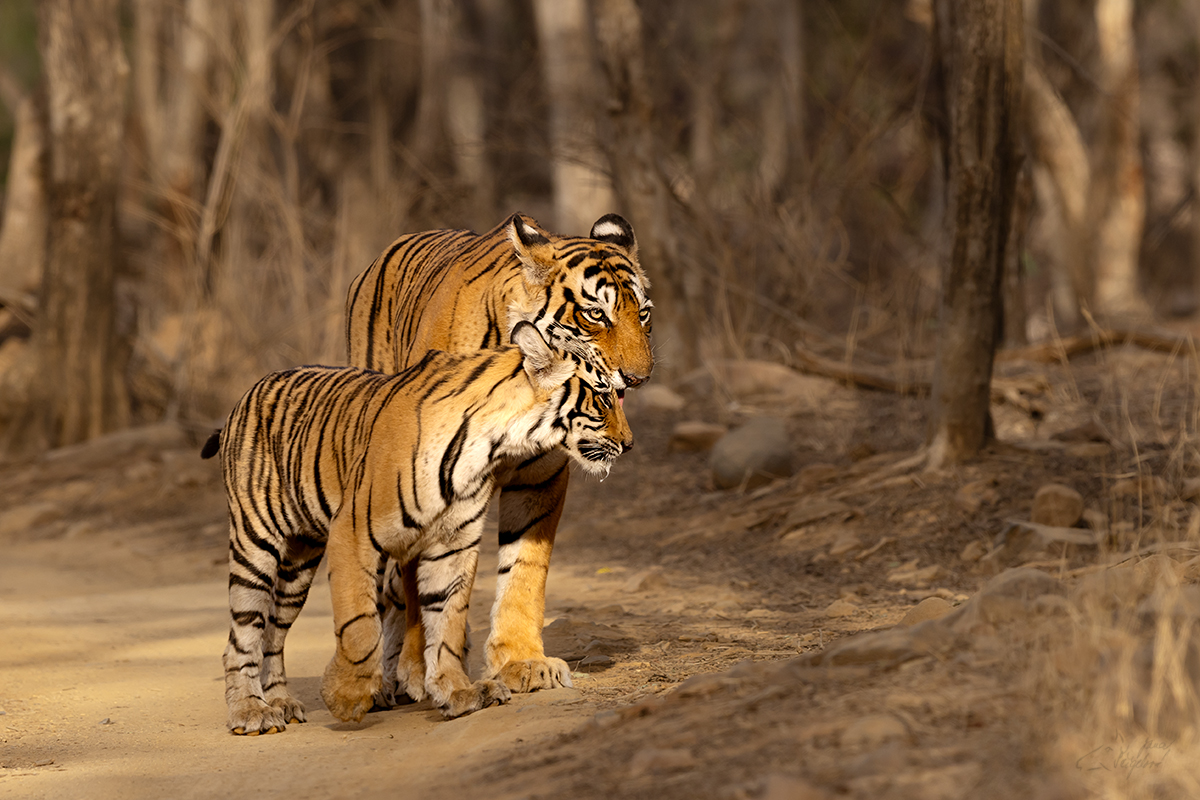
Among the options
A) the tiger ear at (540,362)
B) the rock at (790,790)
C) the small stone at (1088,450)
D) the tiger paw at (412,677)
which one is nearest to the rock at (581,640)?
the tiger paw at (412,677)

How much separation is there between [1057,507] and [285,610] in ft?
14.1

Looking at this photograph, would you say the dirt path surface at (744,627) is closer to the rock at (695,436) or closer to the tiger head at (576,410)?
the rock at (695,436)

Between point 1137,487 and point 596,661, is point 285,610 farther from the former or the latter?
point 1137,487

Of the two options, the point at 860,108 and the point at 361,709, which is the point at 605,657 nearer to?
the point at 361,709

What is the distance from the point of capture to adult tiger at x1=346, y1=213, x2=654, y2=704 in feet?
16.9

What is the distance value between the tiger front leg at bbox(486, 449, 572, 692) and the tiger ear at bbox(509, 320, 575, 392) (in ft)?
1.74

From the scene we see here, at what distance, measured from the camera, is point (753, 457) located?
9328 millimetres

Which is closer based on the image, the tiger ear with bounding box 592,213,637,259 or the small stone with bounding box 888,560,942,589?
the tiger ear with bounding box 592,213,637,259

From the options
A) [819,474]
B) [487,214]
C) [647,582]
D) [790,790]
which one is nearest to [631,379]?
[790,790]

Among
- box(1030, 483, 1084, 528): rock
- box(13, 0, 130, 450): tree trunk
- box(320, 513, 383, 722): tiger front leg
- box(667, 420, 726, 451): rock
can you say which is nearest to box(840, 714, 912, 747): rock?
box(320, 513, 383, 722): tiger front leg

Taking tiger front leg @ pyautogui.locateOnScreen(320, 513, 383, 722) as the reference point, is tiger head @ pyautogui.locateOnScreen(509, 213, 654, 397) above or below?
above

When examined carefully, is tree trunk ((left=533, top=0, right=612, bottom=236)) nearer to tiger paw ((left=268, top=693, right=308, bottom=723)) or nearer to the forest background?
the forest background

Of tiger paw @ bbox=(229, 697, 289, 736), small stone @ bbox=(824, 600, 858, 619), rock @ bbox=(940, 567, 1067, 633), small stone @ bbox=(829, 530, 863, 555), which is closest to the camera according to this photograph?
rock @ bbox=(940, 567, 1067, 633)

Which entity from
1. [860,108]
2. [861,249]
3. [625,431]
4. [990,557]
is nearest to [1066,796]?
[625,431]
